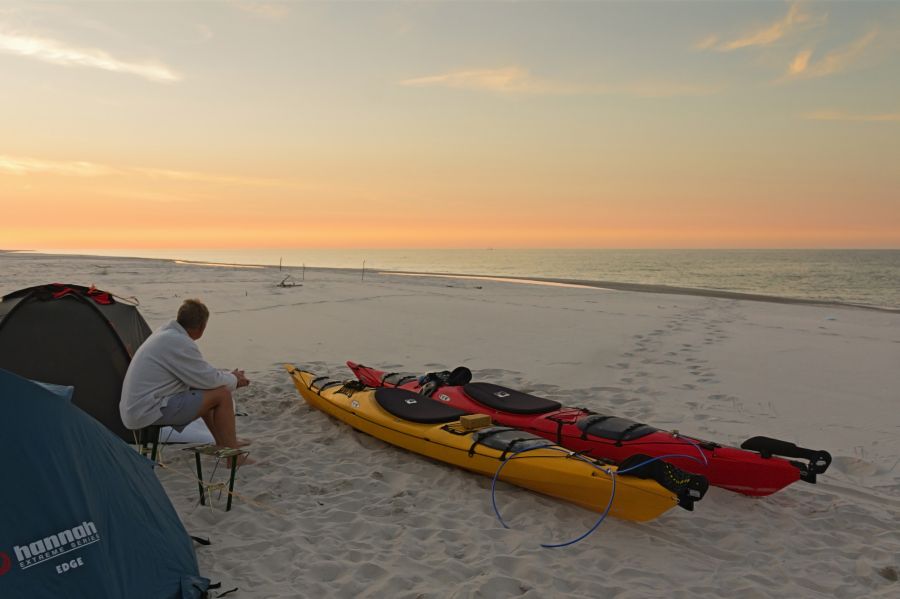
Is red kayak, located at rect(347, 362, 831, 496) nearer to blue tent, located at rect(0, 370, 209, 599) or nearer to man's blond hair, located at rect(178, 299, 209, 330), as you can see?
man's blond hair, located at rect(178, 299, 209, 330)

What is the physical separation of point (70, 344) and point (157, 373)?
1218mm

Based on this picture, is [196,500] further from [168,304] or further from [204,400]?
[168,304]

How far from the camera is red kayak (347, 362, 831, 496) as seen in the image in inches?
185

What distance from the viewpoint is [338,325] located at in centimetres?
1278

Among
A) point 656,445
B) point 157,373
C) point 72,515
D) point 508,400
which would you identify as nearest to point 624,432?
point 656,445

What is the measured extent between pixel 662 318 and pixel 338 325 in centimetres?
815

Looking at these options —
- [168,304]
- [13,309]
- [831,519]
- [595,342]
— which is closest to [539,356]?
[595,342]

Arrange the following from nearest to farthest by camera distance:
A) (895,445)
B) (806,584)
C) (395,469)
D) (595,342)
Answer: (806,584) → (395,469) → (895,445) → (595,342)

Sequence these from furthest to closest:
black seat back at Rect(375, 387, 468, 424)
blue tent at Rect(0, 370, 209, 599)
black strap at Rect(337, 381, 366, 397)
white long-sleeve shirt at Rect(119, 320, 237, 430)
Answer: black strap at Rect(337, 381, 366, 397) < black seat back at Rect(375, 387, 468, 424) < white long-sleeve shirt at Rect(119, 320, 237, 430) < blue tent at Rect(0, 370, 209, 599)

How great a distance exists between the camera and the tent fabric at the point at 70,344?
5117 mm

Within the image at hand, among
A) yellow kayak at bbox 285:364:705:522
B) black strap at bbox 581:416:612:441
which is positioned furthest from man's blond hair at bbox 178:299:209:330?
black strap at bbox 581:416:612:441

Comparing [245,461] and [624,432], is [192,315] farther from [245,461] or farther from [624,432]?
[624,432]

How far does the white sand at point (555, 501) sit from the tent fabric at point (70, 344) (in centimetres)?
86

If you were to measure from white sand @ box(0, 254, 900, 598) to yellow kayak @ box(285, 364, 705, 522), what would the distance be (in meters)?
0.15
